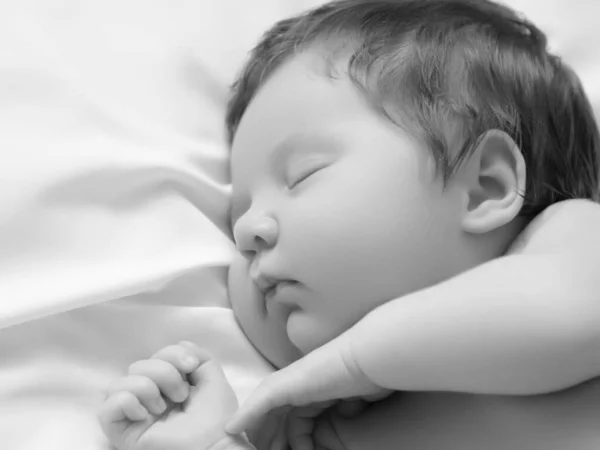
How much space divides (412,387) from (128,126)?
1.85ft

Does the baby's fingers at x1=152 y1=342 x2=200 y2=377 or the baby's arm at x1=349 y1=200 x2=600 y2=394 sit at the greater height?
the baby's arm at x1=349 y1=200 x2=600 y2=394

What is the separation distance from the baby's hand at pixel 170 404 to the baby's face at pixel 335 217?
108 millimetres

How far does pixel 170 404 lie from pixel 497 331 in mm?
378

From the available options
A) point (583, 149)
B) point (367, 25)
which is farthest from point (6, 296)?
point (583, 149)

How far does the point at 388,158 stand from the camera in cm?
87

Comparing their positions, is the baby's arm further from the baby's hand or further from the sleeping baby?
the baby's hand

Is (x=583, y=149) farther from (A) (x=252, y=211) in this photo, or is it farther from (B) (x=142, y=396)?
(B) (x=142, y=396)

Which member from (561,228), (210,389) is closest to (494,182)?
(561,228)

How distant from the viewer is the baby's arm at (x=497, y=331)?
0.72 m

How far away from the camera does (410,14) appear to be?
1019 millimetres

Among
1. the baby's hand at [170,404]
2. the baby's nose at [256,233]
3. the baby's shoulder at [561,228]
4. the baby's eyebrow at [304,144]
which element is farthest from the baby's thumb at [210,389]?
the baby's shoulder at [561,228]

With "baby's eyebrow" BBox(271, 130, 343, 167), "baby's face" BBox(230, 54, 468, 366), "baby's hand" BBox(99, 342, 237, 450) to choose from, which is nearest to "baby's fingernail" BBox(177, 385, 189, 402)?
"baby's hand" BBox(99, 342, 237, 450)

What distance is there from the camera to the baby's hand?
32.7 inches

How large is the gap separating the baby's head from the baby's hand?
108mm
